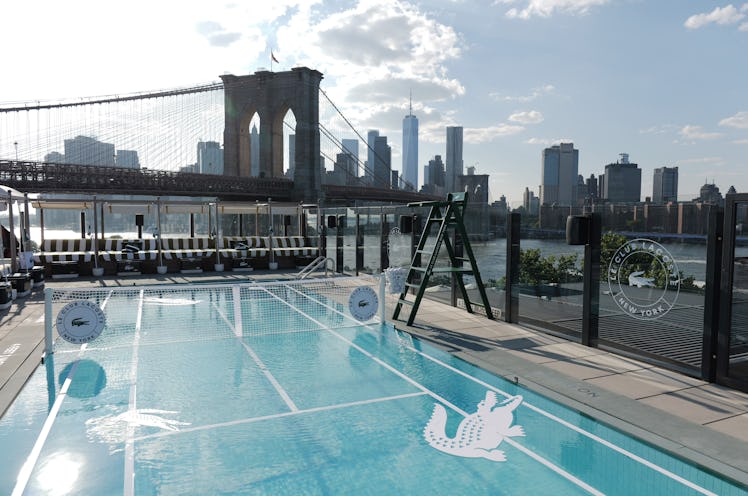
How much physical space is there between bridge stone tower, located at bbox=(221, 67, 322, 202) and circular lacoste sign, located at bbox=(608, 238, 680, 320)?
177 ft

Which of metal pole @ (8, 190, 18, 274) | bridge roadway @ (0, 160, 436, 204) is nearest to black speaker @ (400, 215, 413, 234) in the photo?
metal pole @ (8, 190, 18, 274)

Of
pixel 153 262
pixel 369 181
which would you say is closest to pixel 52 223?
pixel 369 181

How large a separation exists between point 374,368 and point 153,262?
49.9 feet

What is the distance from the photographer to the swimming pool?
186 inches

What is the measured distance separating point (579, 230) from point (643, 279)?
1253 millimetres

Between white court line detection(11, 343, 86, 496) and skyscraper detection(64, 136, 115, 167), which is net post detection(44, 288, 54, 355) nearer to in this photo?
white court line detection(11, 343, 86, 496)

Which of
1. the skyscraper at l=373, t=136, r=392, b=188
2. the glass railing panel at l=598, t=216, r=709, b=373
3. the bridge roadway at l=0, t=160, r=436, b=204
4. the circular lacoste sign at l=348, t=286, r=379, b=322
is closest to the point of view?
the glass railing panel at l=598, t=216, r=709, b=373

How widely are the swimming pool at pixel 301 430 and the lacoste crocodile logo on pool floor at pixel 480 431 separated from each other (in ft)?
0.07

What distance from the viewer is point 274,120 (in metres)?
68.1

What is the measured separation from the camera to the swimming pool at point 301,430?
4.72 meters

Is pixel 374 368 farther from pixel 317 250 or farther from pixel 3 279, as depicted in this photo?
pixel 317 250

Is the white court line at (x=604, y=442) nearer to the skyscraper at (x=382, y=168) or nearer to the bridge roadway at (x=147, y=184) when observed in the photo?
the bridge roadway at (x=147, y=184)

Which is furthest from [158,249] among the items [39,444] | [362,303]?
[39,444]

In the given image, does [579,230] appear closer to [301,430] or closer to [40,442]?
[301,430]
